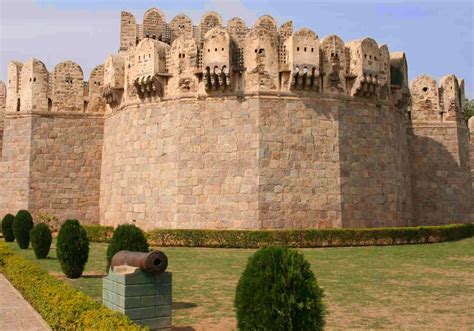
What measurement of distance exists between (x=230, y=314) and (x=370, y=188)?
14.4 meters

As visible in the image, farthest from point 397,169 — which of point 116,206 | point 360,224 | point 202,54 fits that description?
point 116,206

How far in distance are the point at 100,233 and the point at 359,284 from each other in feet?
45.4

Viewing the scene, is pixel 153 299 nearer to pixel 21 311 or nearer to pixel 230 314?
pixel 230 314

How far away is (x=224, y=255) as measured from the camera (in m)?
16.4

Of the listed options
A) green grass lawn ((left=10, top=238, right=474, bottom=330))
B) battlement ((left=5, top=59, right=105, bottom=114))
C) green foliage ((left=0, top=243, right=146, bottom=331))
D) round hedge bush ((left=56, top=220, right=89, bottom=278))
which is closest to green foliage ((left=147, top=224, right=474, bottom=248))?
green grass lawn ((left=10, top=238, right=474, bottom=330))

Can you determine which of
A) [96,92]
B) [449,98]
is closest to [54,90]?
[96,92]

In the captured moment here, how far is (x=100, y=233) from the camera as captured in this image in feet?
71.1

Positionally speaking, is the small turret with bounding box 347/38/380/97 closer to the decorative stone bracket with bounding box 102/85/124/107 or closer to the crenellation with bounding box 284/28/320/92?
the crenellation with bounding box 284/28/320/92

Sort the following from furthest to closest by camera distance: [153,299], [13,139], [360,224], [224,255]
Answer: [13,139]
[360,224]
[224,255]
[153,299]

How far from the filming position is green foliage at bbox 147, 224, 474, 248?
18.5 metres

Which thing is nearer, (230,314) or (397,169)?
(230,314)

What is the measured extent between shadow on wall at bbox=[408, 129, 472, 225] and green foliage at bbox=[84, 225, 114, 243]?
627 inches

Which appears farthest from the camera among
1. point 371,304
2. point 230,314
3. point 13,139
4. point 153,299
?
point 13,139

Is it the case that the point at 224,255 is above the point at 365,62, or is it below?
below
